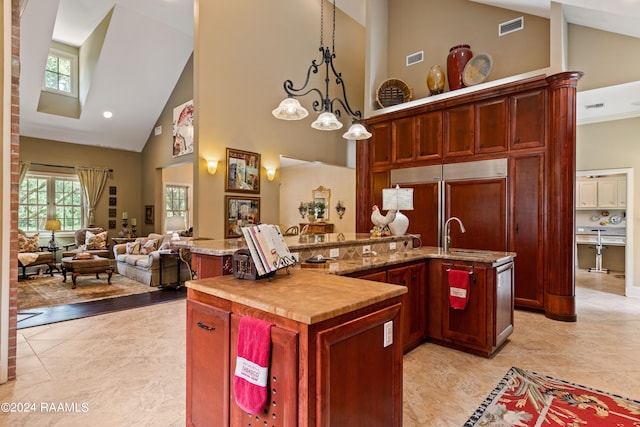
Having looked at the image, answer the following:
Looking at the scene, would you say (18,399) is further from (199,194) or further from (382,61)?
(382,61)

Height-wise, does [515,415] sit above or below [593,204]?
below

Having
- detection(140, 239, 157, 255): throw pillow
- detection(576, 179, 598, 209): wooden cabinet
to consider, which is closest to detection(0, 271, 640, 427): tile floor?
detection(140, 239, 157, 255): throw pillow

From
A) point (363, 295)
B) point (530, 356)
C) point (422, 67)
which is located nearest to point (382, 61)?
point (422, 67)

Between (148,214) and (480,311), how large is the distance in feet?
30.4

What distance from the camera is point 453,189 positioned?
16.6 ft

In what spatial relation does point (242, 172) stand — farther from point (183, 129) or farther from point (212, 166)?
point (183, 129)

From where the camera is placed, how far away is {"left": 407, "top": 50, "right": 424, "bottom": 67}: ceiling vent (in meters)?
6.10

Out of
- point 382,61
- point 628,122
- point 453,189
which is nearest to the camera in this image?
point 453,189

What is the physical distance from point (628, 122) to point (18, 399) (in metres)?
8.73

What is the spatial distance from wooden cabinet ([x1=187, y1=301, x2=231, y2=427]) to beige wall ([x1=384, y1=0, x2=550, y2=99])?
17.6 ft

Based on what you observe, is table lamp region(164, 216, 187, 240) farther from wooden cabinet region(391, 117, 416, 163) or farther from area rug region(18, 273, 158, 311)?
wooden cabinet region(391, 117, 416, 163)

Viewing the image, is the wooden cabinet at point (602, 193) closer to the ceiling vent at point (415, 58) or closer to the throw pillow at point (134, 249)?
the ceiling vent at point (415, 58)

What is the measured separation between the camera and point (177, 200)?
996 centimetres

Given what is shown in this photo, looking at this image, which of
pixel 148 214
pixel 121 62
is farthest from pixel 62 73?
pixel 148 214
